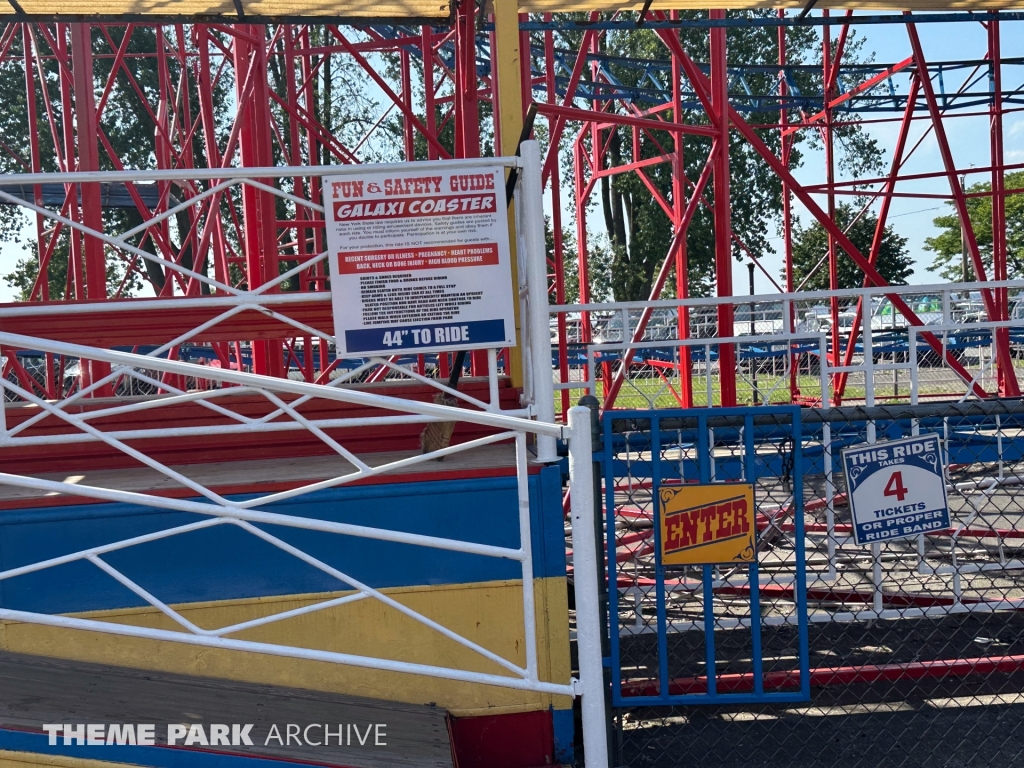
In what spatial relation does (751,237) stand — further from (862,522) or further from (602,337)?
(862,522)

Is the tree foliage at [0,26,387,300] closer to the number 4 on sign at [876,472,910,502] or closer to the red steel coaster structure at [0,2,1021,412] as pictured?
the red steel coaster structure at [0,2,1021,412]

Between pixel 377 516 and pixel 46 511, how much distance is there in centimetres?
129

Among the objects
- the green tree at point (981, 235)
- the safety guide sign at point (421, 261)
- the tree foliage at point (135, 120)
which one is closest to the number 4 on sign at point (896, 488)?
the safety guide sign at point (421, 261)

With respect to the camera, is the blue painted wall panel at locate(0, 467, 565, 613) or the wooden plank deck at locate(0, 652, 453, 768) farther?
the blue painted wall panel at locate(0, 467, 565, 613)

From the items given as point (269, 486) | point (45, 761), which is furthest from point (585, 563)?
point (45, 761)

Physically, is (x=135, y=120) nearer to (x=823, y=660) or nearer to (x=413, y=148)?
(x=413, y=148)

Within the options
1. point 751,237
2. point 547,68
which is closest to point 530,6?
point 547,68

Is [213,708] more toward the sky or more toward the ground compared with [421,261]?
more toward the ground

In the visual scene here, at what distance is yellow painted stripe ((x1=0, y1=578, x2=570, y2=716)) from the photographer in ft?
12.4

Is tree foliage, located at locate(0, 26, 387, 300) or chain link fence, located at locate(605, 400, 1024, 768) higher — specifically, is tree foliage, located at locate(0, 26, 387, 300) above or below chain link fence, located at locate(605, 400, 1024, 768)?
above

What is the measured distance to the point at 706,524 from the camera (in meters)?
3.52

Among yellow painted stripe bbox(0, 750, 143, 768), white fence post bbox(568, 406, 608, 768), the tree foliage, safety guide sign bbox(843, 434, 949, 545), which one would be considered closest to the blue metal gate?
safety guide sign bbox(843, 434, 949, 545)

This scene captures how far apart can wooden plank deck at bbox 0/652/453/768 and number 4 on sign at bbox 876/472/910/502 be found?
1889 millimetres

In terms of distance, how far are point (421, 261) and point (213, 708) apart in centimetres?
185
